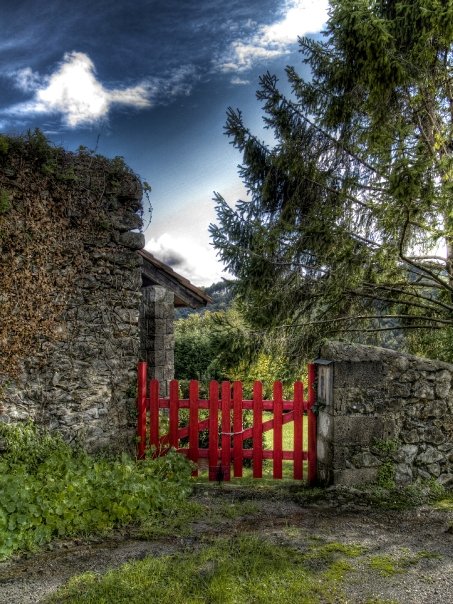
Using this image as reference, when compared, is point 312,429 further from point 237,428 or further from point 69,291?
point 69,291

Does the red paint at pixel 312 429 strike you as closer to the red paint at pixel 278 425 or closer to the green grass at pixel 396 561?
the red paint at pixel 278 425

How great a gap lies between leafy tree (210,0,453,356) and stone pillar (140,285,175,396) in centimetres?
202

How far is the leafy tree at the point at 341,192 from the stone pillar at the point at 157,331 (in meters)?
2.02

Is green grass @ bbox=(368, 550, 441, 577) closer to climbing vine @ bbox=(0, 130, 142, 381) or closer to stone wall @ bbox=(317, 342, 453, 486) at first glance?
stone wall @ bbox=(317, 342, 453, 486)

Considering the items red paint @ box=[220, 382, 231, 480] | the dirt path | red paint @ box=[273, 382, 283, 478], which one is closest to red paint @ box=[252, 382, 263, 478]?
red paint @ box=[273, 382, 283, 478]

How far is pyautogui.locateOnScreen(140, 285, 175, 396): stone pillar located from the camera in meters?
9.02

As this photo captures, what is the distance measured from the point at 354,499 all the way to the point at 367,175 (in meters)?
5.37

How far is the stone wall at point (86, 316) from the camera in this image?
5.24 meters

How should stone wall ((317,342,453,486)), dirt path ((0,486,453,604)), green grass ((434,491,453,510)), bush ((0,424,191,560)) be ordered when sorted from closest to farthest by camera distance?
dirt path ((0,486,453,604)), bush ((0,424,191,560)), green grass ((434,491,453,510)), stone wall ((317,342,453,486))

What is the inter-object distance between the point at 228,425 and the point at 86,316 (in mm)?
2264

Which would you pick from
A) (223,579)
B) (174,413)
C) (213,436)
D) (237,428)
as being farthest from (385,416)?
(223,579)

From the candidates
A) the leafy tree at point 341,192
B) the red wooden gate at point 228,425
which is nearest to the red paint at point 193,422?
the red wooden gate at point 228,425

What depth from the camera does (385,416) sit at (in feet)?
17.3

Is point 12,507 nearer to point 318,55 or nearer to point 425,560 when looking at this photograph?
point 425,560
